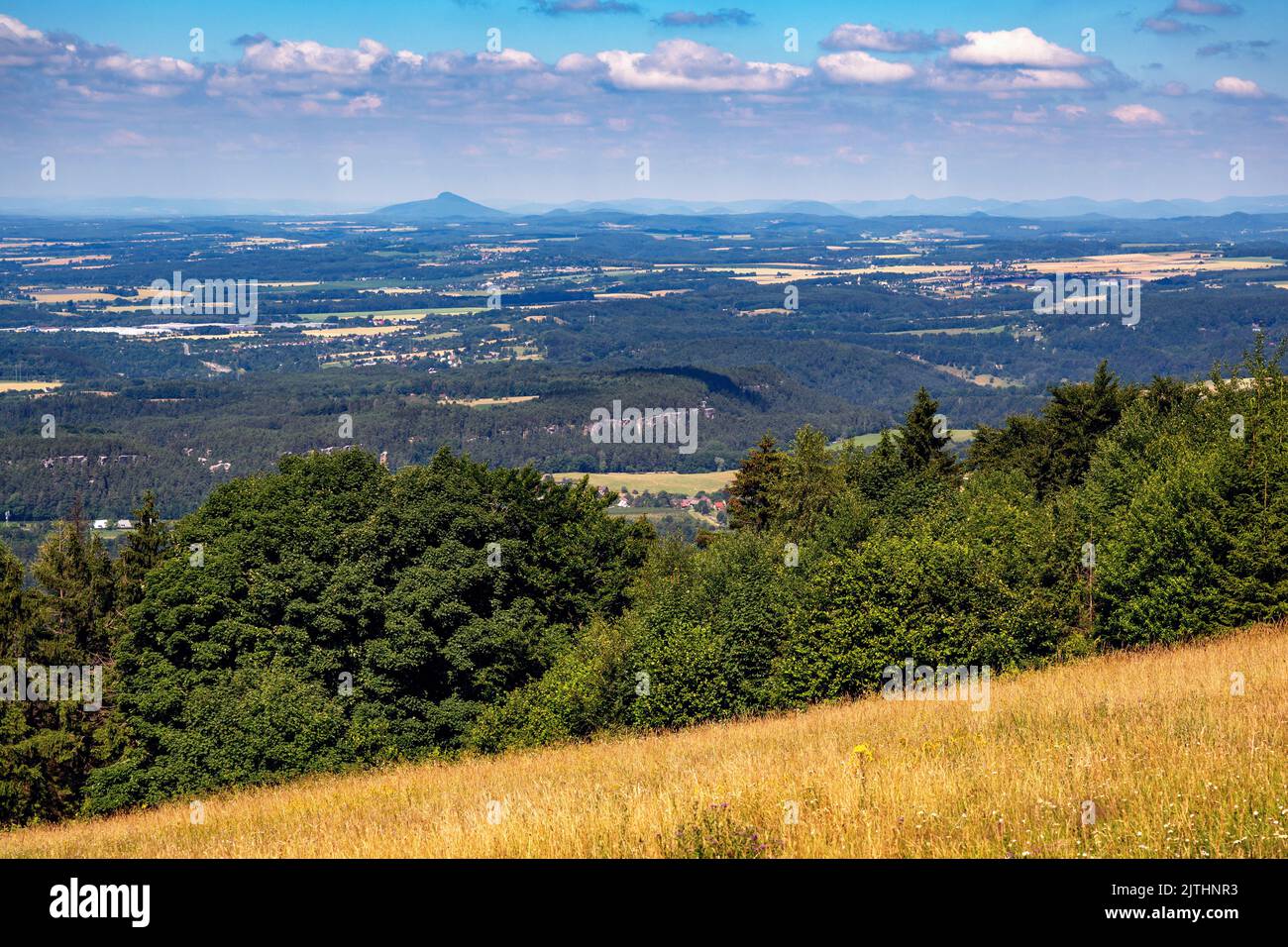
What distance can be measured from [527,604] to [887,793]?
29.5 meters

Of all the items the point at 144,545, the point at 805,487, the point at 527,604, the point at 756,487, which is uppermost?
the point at 805,487

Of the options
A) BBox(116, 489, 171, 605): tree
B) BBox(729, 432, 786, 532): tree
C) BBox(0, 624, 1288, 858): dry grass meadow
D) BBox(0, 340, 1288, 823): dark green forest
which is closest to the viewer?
BBox(0, 624, 1288, 858): dry grass meadow

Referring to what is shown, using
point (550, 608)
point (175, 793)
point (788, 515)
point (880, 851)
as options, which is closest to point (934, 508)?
point (788, 515)

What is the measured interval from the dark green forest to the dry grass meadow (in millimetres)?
10121

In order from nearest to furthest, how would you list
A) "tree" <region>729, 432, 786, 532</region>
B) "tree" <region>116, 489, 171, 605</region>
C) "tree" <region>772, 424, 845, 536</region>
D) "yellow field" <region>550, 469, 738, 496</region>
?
"tree" <region>116, 489, 171, 605</region> → "tree" <region>772, 424, 845, 536</region> → "tree" <region>729, 432, 786, 532</region> → "yellow field" <region>550, 469, 738, 496</region>

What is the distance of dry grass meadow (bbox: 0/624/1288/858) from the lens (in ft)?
26.0

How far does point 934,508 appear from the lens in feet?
137

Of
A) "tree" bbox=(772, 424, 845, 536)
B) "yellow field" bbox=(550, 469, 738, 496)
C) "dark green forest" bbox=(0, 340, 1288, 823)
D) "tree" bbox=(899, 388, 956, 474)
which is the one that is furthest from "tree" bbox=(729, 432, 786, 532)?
"yellow field" bbox=(550, 469, 738, 496)

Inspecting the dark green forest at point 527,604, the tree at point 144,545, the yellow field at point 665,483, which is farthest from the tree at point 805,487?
the yellow field at point 665,483

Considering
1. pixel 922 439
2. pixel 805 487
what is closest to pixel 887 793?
pixel 805 487

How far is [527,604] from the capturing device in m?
38.0

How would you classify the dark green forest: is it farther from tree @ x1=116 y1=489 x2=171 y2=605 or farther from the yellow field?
the yellow field

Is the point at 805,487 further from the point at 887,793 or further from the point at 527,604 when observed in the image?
the point at 887,793

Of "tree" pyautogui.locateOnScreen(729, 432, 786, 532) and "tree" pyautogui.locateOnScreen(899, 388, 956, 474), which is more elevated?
"tree" pyautogui.locateOnScreen(899, 388, 956, 474)
